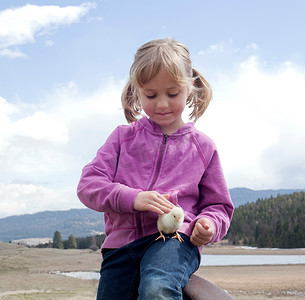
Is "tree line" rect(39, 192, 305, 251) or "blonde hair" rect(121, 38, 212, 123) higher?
"blonde hair" rect(121, 38, 212, 123)

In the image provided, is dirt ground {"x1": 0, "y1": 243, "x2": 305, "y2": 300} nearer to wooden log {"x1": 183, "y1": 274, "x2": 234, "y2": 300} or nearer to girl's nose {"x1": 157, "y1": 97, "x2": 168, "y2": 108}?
wooden log {"x1": 183, "y1": 274, "x2": 234, "y2": 300}

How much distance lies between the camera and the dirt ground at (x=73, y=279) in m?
17.1

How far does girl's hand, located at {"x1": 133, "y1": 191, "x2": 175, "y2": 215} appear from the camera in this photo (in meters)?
2.64

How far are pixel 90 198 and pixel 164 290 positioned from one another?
0.89 meters

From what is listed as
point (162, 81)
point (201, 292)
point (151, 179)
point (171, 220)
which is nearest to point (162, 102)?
point (162, 81)

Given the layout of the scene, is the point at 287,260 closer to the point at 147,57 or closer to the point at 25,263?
the point at 25,263

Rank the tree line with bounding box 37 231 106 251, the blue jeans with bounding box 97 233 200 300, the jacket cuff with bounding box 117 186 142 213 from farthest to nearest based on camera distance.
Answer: the tree line with bounding box 37 231 106 251 → the jacket cuff with bounding box 117 186 142 213 → the blue jeans with bounding box 97 233 200 300

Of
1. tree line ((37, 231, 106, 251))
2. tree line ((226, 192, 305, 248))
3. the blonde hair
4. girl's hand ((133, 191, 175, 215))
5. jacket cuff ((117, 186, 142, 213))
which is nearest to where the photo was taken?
girl's hand ((133, 191, 175, 215))

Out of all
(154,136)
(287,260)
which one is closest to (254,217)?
(287,260)

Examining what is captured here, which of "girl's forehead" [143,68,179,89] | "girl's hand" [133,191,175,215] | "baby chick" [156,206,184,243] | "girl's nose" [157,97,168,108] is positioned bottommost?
"baby chick" [156,206,184,243]

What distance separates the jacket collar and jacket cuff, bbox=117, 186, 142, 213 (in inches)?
23.7

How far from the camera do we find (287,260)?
147 ft

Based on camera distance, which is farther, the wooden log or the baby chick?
the wooden log

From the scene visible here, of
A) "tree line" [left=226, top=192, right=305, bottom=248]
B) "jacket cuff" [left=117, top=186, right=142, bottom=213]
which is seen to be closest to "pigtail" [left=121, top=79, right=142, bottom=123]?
"jacket cuff" [left=117, top=186, right=142, bottom=213]
